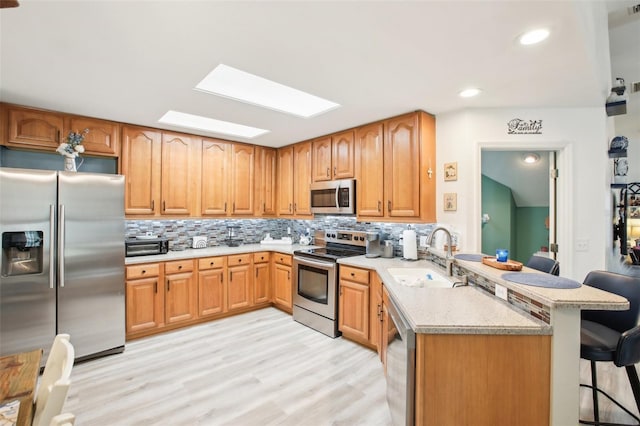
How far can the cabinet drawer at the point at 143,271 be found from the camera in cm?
314

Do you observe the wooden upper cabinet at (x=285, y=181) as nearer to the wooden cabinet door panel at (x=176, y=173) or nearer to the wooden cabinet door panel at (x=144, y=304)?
the wooden cabinet door panel at (x=176, y=173)

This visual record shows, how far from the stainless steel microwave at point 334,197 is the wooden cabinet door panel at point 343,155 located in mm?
103

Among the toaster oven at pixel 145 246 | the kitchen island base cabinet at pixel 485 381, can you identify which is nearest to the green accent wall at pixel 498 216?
the kitchen island base cabinet at pixel 485 381

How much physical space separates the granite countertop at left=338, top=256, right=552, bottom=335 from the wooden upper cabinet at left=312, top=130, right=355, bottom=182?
1.82 metres

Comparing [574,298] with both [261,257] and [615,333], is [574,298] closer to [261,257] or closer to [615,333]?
[615,333]

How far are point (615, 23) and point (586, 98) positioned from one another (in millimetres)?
615

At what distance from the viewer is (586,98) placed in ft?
8.44

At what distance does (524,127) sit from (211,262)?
3727mm

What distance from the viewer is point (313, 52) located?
73.9 inches

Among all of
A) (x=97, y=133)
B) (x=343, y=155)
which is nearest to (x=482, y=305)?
(x=343, y=155)

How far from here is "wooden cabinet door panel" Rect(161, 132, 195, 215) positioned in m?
3.69

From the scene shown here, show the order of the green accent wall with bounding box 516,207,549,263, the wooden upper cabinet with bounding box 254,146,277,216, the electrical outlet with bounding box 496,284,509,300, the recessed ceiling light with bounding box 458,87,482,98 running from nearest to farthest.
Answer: the electrical outlet with bounding box 496,284,509,300 → the recessed ceiling light with bounding box 458,87,482,98 → the wooden upper cabinet with bounding box 254,146,277,216 → the green accent wall with bounding box 516,207,549,263

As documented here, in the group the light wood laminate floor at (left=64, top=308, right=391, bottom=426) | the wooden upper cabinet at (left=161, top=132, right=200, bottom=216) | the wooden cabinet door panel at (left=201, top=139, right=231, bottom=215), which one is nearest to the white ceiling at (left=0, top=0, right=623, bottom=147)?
the wooden upper cabinet at (left=161, top=132, right=200, bottom=216)

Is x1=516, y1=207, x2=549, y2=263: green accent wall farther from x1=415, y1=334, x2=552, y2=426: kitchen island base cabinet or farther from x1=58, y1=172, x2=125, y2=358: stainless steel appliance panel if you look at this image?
x1=58, y1=172, x2=125, y2=358: stainless steel appliance panel
